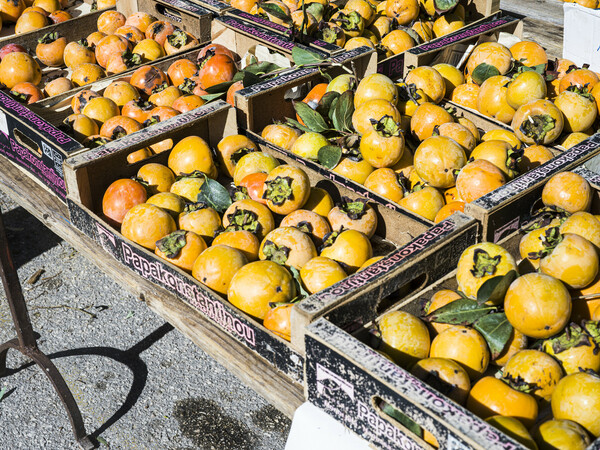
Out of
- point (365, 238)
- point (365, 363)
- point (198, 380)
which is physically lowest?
point (198, 380)

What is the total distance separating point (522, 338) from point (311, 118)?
1.48 metres

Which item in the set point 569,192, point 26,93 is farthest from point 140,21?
point 569,192

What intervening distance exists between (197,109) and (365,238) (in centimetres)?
108

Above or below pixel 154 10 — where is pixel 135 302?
below

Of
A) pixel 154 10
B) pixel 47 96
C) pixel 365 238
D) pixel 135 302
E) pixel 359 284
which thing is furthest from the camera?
pixel 154 10

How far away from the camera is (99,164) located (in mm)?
2566

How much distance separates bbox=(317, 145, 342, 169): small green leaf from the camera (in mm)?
2680

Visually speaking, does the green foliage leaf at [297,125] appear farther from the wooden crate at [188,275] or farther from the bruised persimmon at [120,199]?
the bruised persimmon at [120,199]

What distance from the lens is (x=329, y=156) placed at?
2.69 m

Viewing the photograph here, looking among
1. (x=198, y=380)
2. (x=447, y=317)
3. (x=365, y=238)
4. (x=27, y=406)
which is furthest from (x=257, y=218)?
(x=27, y=406)

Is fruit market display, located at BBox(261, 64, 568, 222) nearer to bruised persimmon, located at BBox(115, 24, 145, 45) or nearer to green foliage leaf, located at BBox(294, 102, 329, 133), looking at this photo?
green foliage leaf, located at BBox(294, 102, 329, 133)

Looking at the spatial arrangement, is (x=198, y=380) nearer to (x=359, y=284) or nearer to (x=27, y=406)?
(x=27, y=406)

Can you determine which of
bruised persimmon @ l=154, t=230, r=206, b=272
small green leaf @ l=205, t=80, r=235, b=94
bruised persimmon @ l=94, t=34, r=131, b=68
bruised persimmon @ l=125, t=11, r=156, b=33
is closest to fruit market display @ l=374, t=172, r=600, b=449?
bruised persimmon @ l=154, t=230, r=206, b=272

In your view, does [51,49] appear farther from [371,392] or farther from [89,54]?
[371,392]
